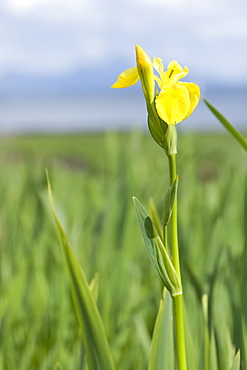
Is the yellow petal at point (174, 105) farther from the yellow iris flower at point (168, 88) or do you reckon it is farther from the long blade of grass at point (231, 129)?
the long blade of grass at point (231, 129)

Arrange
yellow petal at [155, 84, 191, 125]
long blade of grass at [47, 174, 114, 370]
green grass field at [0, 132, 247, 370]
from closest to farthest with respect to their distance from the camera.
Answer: yellow petal at [155, 84, 191, 125] → long blade of grass at [47, 174, 114, 370] → green grass field at [0, 132, 247, 370]

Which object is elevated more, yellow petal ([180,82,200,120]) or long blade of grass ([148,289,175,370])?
yellow petal ([180,82,200,120])

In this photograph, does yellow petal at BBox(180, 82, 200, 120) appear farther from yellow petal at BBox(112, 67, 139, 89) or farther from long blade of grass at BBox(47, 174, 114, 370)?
long blade of grass at BBox(47, 174, 114, 370)

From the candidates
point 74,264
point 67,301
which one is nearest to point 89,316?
point 74,264

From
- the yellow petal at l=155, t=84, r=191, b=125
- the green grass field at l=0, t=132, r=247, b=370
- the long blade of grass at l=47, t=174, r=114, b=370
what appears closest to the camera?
the yellow petal at l=155, t=84, r=191, b=125

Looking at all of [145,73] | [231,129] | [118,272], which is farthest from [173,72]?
[118,272]

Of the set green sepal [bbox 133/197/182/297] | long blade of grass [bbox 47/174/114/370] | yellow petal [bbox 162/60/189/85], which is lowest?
long blade of grass [bbox 47/174/114/370]

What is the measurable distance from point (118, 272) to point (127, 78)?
592mm

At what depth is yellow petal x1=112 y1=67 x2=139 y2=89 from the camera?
339mm

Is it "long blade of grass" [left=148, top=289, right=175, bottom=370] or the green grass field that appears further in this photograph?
the green grass field

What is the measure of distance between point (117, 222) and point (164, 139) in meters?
0.74

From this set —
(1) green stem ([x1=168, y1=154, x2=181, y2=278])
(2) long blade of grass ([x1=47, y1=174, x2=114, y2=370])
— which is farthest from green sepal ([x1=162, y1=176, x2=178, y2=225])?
(2) long blade of grass ([x1=47, y1=174, x2=114, y2=370])

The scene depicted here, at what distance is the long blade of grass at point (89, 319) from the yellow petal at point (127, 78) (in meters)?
0.11

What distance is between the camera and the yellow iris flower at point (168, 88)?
0.99 ft
